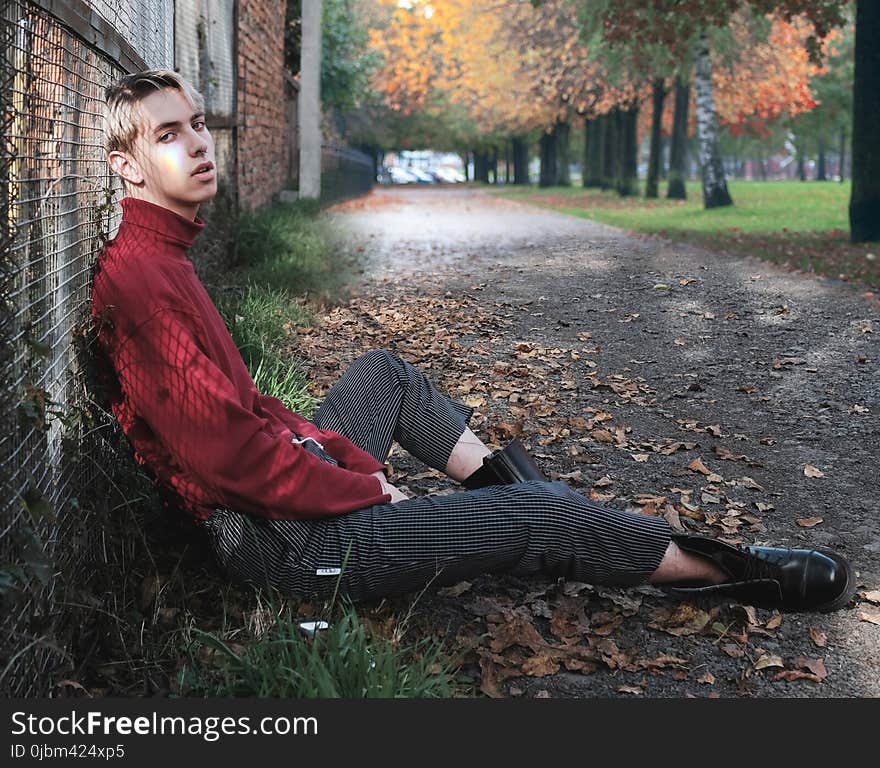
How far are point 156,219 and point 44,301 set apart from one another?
38 centimetres

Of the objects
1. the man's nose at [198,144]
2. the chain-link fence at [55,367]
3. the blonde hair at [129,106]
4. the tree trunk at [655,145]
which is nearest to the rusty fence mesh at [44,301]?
the chain-link fence at [55,367]

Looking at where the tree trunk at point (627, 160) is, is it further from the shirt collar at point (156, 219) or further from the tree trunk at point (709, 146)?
the shirt collar at point (156, 219)

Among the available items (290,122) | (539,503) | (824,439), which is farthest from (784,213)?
(539,503)

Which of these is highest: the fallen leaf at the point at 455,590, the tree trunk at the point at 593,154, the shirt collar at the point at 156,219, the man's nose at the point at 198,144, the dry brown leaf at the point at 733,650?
the tree trunk at the point at 593,154

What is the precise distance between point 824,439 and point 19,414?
14.9 feet

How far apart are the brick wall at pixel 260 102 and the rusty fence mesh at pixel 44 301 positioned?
9.00 metres

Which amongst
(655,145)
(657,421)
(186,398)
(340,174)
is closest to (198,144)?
(186,398)

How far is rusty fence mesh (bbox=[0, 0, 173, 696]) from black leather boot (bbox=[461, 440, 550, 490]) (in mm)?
1305

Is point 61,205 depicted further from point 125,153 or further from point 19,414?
point 19,414

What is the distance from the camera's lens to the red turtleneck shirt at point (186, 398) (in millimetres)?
2883

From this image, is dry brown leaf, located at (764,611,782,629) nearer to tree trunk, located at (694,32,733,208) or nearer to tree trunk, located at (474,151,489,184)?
tree trunk, located at (694,32,733,208)

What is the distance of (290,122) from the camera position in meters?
20.5

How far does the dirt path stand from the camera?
3422 mm

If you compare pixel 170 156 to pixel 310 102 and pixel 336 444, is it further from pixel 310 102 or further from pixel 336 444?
pixel 310 102
